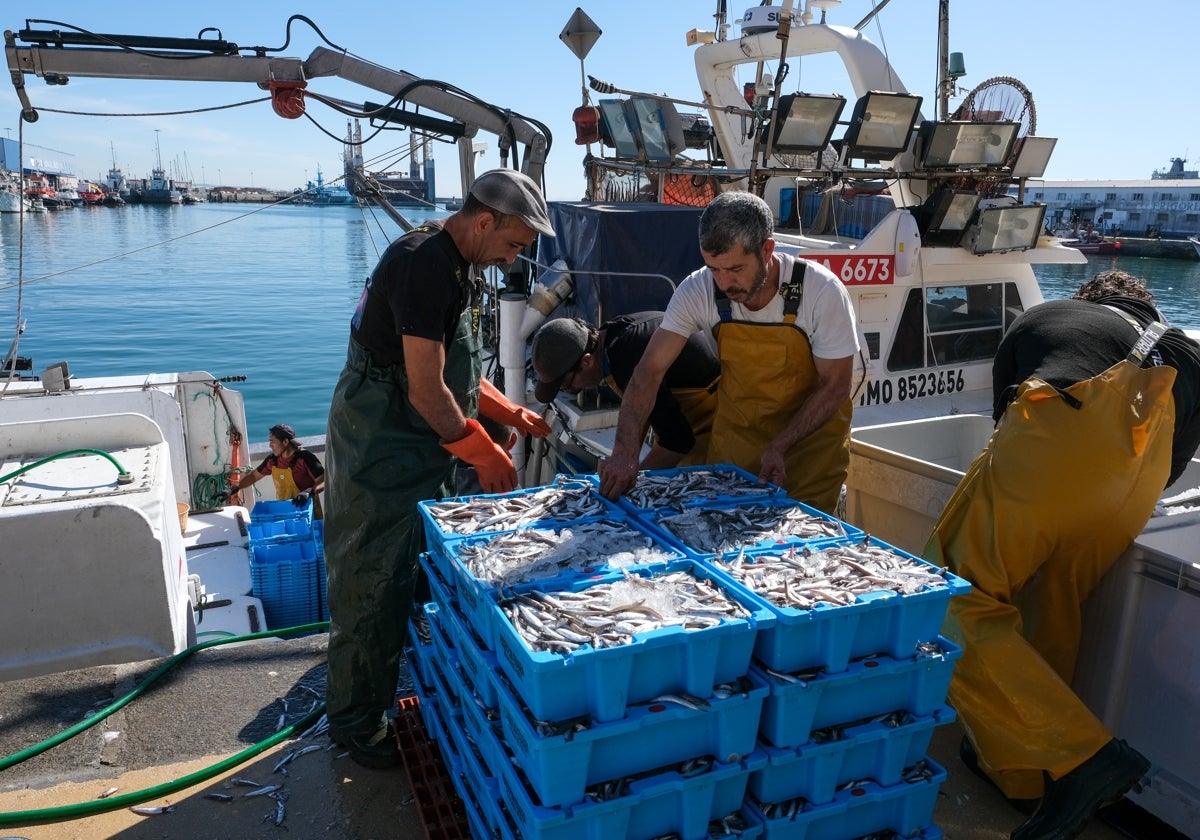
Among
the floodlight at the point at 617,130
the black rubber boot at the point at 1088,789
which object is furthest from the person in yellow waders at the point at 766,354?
the floodlight at the point at 617,130

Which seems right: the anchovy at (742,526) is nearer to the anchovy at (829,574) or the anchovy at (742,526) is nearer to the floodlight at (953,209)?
the anchovy at (829,574)

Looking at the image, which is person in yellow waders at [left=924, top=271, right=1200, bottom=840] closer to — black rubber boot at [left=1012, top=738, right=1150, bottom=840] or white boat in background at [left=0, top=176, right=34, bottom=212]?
black rubber boot at [left=1012, top=738, right=1150, bottom=840]

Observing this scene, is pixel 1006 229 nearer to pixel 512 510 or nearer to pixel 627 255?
pixel 627 255

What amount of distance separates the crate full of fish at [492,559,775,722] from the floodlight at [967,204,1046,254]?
19.7ft

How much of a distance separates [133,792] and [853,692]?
264cm

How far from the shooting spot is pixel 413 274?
123 inches

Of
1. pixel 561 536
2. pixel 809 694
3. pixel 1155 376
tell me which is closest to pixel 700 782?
pixel 809 694

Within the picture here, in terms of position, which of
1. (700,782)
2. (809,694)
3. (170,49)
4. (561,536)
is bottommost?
(700,782)

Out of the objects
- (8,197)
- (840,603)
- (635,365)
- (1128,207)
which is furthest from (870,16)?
(8,197)

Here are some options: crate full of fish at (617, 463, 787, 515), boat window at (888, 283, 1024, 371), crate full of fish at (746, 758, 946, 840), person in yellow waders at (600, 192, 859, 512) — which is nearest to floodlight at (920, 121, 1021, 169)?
boat window at (888, 283, 1024, 371)

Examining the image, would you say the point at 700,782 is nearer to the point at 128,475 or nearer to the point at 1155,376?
the point at 1155,376

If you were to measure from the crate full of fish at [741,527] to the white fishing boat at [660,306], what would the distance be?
4.16 feet

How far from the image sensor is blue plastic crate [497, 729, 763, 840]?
6.81ft

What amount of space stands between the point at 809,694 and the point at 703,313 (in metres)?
2.02
